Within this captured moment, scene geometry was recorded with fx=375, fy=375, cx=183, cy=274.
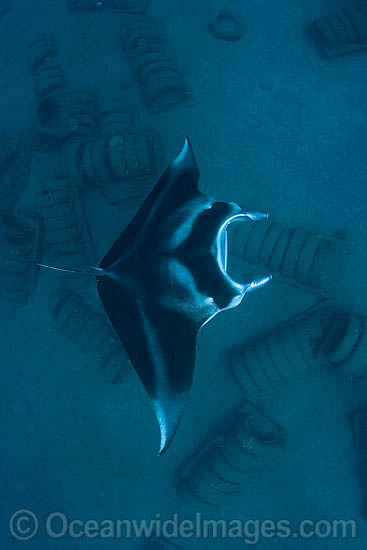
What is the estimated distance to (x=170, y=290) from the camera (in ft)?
12.1

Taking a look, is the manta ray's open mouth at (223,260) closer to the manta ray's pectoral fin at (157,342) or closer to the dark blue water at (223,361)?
the manta ray's pectoral fin at (157,342)

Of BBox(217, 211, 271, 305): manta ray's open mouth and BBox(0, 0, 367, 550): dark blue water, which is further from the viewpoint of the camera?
BBox(0, 0, 367, 550): dark blue water

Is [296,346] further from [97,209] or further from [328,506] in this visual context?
[97,209]

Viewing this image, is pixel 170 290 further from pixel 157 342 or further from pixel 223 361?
pixel 223 361

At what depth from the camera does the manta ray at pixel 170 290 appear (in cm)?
355
